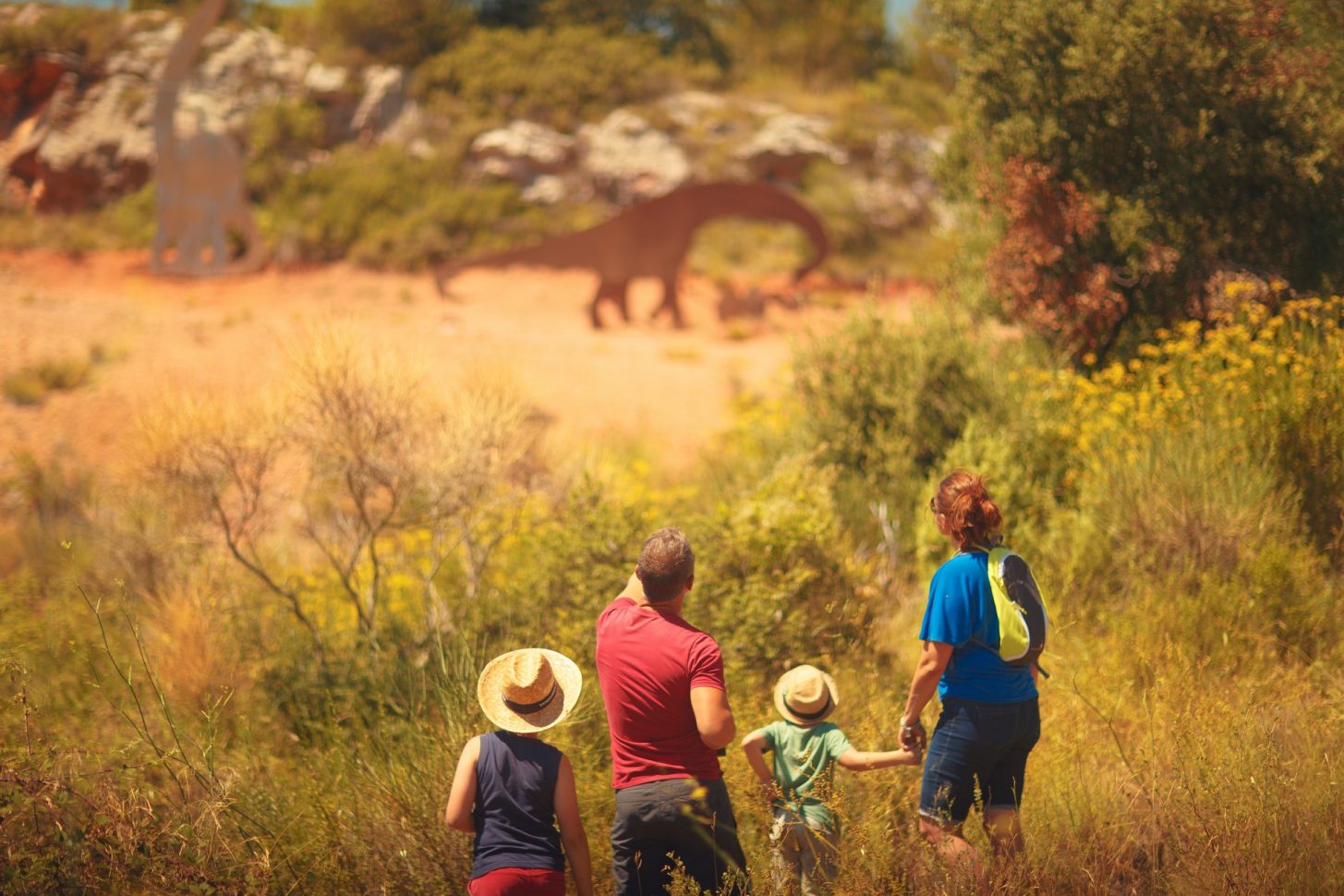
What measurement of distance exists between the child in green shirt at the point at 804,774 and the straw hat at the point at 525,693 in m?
0.61

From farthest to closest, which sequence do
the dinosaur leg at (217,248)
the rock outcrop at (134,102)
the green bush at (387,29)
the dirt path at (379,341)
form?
the green bush at (387,29)
the rock outcrop at (134,102)
the dinosaur leg at (217,248)
the dirt path at (379,341)

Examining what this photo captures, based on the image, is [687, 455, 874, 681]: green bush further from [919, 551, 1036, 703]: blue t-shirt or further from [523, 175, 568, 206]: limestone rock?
[523, 175, 568, 206]: limestone rock

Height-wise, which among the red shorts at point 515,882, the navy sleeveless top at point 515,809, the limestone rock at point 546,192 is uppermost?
the navy sleeveless top at point 515,809

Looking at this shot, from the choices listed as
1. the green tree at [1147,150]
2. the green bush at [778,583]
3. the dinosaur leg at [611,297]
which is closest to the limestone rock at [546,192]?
the dinosaur leg at [611,297]

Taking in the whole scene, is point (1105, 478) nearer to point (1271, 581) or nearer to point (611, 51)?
point (1271, 581)

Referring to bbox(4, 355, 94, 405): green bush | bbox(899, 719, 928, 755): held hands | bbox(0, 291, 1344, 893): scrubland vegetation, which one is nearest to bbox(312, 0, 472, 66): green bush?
bbox(4, 355, 94, 405): green bush

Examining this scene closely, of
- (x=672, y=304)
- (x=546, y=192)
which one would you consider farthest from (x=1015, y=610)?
(x=546, y=192)

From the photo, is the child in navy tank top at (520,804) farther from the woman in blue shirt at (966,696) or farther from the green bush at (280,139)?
the green bush at (280,139)

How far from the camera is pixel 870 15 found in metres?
34.8

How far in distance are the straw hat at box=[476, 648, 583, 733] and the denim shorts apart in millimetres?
1191

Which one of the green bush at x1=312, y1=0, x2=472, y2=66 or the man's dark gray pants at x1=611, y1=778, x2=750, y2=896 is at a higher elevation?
the green bush at x1=312, y1=0, x2=472, y2=66

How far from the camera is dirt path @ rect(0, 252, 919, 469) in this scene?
12305 mm

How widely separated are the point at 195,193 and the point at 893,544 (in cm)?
1898

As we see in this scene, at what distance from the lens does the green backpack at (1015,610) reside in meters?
3.21
